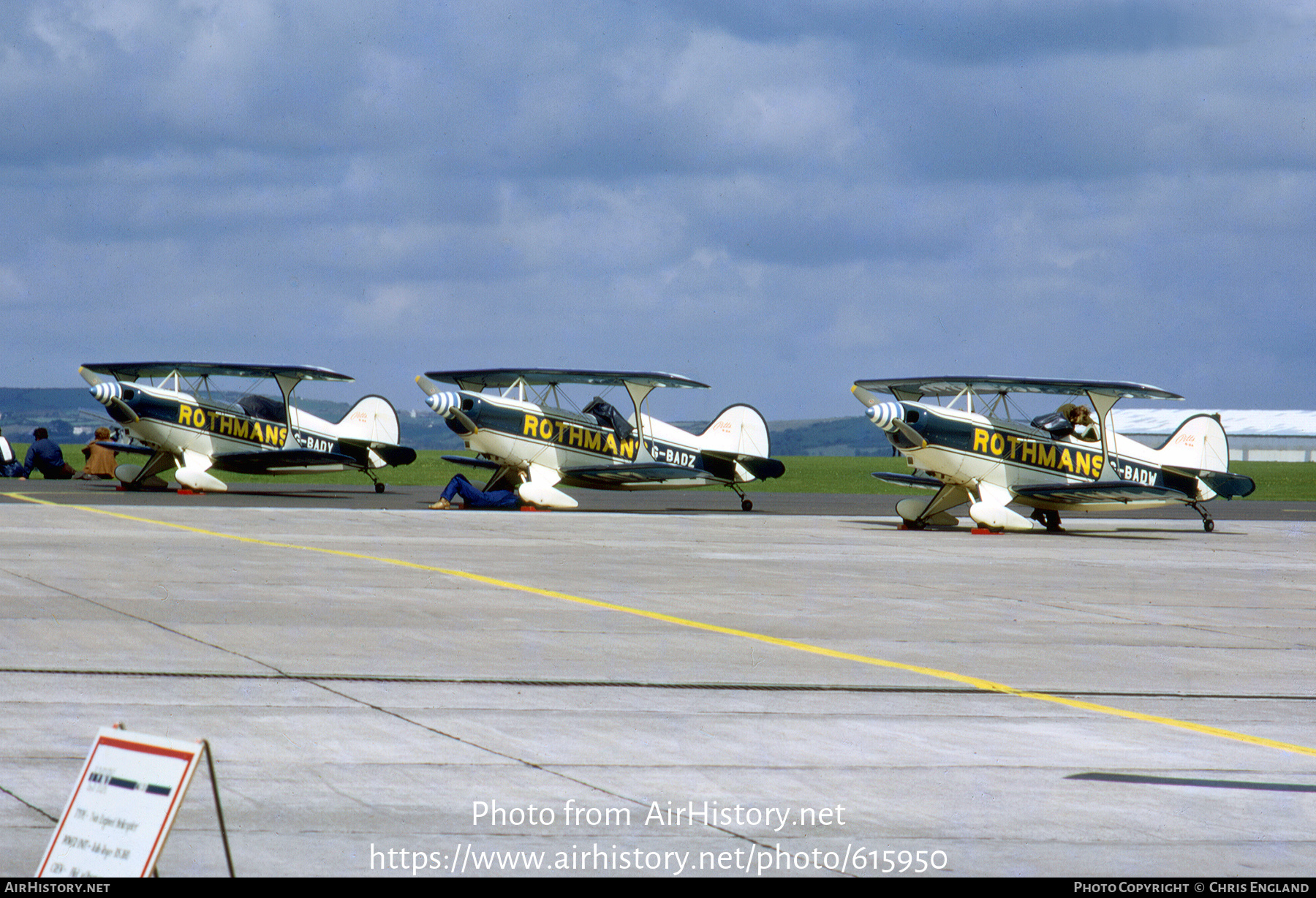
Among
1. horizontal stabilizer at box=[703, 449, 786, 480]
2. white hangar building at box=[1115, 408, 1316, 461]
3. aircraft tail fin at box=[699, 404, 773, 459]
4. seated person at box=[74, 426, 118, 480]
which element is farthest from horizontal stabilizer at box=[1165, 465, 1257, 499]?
white hangar building at box=[1115, 408, 1316, 461]

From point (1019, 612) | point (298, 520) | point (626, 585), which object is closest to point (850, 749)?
point (1019, 612)

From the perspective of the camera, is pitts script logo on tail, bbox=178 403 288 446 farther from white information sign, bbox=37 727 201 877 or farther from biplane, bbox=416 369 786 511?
white information sign, bbox=37 727 201 877

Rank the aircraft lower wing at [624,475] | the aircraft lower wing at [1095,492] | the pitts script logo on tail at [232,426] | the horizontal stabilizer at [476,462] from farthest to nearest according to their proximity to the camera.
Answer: the pitts script logo on tail at [232,426], the horizontal stabilizer at [476,462], the aircraft lower wing at [624,475], the aircraft lower wing at [1095,492]

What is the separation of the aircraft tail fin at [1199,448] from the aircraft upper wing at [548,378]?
1027 centimetres

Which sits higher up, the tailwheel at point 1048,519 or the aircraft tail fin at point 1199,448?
the aircraft tail fin at point 1199,448

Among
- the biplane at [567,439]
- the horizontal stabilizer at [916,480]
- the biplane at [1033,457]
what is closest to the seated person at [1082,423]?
the biplane at [1033,457]

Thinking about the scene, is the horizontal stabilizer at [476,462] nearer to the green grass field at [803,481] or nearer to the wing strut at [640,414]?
the wing strut at [640,414]

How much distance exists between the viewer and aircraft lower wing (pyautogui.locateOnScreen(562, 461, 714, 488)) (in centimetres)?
3138

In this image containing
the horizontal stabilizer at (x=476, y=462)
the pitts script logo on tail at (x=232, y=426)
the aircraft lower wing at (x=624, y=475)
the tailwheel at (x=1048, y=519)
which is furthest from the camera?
the pitts script logo on tail at (x=232, y=426)

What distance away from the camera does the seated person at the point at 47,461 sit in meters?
40.0

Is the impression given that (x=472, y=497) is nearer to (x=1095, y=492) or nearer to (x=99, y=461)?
(x=1095, y=492)

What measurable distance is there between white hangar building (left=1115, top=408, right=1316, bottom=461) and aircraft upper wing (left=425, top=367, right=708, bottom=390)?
114m

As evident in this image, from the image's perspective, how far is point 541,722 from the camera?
288 inches

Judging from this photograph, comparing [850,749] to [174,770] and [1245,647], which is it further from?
[1245,647]
